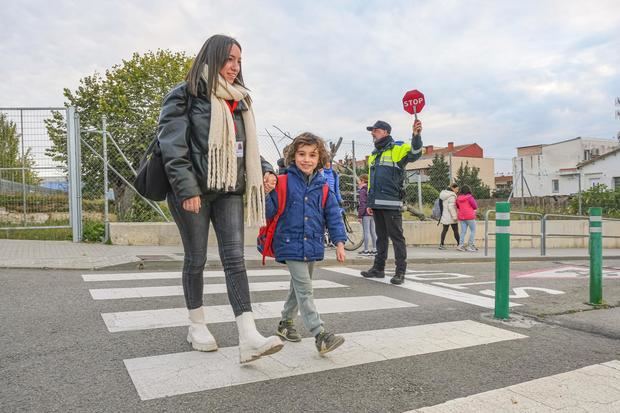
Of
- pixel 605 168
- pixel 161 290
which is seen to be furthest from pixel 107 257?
pixel 605 168

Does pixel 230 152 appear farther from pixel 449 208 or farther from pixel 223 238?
pixel 449 208

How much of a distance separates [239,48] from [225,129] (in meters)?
0.56

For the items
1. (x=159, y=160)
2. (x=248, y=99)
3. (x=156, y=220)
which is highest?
(x=248, y=99)

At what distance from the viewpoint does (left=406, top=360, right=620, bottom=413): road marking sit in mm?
2711

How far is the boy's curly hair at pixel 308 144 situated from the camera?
144 inches

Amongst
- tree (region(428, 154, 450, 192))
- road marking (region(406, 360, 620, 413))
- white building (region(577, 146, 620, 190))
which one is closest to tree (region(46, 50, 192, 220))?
tree (region(428, 154, 450, 192))

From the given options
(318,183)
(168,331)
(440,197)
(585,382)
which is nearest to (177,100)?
(318,183)

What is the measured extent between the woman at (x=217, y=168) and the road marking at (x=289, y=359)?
152mm

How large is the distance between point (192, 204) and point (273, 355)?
1.17 m

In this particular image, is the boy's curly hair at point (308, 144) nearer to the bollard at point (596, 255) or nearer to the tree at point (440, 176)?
the bollard at point (596, 255)

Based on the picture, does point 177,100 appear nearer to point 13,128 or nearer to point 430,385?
point 430,385

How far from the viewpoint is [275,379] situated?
3.03 m

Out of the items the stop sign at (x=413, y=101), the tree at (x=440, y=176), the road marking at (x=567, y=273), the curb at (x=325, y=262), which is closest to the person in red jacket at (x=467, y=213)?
the tree at (x=440, y=176)

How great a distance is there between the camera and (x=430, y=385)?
3.02 metres
